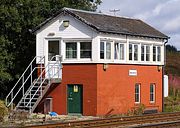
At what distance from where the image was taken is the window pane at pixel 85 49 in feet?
99.6

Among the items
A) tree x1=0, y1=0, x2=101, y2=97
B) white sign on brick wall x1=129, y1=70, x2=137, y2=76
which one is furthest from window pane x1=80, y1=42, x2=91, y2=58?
tree x1=0, y1=0, x2=101, y2=97

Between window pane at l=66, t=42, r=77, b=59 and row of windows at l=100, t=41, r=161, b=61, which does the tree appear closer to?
window pane at l=66, t=42, r=77, b=59

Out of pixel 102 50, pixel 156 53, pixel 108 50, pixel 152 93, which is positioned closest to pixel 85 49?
pixel 102 50

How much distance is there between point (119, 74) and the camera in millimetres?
31703

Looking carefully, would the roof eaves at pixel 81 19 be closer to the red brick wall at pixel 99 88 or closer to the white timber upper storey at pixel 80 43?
the white timber upper storey at pixel 80 43

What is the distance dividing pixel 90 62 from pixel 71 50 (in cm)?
151

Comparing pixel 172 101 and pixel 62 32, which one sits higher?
pixel 62 32

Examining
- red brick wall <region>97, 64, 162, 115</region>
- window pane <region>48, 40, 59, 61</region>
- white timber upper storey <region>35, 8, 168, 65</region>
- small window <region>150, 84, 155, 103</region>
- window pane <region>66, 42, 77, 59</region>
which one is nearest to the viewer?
white timber upper storey <region>35, 8, 168, 65</region>

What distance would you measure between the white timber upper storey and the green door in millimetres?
1583

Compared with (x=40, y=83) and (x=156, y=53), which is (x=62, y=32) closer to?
(x=40, y=83)

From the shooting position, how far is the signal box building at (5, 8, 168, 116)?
30.0 metres

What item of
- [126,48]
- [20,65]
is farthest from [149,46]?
[20,65]

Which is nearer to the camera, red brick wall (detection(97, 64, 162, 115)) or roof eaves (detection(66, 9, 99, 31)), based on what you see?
roof eaves (detection(66, 9, 99, 31))

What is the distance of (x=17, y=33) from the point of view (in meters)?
33.1
